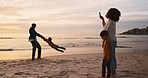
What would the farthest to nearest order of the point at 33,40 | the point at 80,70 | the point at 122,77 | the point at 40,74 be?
the point at 33,40
the point at 80,70
the point at 40,74
the point at 122,77

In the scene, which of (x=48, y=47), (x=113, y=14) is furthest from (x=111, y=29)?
(x=48, y=47)

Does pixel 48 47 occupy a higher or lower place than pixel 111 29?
lower

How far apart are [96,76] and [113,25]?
161 cm

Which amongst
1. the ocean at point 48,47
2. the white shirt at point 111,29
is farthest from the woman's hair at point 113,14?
the ocean at point 48,47

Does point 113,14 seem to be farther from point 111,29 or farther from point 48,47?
point 48,47

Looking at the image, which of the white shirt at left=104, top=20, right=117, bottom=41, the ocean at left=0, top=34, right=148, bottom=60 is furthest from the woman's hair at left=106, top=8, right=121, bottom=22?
the ocean at left=0, top=34, right=148, bottom=60

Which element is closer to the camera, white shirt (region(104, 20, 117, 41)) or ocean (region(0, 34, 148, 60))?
white shirt (region(104, 20, 117, 41))

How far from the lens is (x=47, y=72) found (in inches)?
355

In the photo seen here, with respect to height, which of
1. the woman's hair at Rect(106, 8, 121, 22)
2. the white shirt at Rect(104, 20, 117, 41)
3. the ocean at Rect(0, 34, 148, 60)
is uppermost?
the woman's hair at Rect(106, 8, 121, 22)

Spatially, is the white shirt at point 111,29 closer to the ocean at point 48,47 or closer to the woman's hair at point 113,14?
the woman's hair at point 113,14

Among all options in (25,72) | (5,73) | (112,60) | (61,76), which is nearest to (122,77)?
(112,60)

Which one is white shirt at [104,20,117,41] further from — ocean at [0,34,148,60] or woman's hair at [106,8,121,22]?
ocean at [0,34,148,60]

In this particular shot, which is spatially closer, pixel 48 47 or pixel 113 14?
pixel 113 14

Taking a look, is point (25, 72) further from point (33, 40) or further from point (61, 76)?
point (33, 40)
